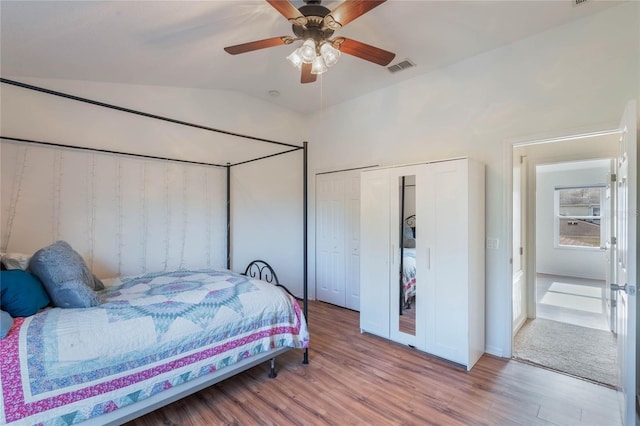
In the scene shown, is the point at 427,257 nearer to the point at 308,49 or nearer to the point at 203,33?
the point at 308,49

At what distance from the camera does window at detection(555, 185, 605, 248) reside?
641 centimetres

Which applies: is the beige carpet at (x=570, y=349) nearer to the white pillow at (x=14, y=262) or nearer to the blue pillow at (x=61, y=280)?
the blue pillow at (x=61, y=280)

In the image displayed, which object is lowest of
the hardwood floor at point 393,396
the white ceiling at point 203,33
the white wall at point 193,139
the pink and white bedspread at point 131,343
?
the hardwood floor at point 393,396

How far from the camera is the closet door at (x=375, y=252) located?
326cm

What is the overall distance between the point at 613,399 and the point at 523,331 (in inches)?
51.8

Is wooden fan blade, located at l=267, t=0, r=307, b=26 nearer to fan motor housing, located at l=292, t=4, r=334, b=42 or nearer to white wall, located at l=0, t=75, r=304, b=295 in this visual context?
fan motor housing, located at l=292, t=4, r=334, b=42

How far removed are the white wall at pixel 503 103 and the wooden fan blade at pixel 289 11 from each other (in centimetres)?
210

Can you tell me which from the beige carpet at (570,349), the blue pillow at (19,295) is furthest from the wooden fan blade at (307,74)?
the beige carpet at (570,349)

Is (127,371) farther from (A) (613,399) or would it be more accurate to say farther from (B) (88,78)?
(A) (613,399)

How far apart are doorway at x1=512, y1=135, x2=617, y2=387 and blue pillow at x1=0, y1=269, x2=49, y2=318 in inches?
157

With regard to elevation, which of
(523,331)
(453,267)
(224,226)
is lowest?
(523,331)

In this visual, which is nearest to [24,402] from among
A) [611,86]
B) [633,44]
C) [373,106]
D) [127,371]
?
[127,371]


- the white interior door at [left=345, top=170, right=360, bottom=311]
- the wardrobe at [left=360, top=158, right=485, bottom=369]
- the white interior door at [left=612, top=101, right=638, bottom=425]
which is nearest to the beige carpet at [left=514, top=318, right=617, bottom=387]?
the wardrobe at [left=360, top=158, right=485, bottom=369]

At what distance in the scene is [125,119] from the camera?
132 inches
